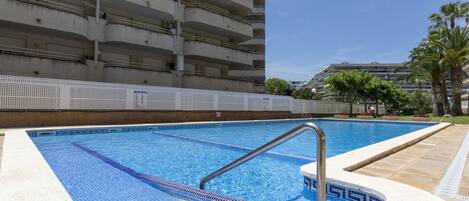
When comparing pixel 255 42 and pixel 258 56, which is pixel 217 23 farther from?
pixel 255 42

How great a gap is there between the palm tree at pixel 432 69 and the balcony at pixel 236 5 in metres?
19.9

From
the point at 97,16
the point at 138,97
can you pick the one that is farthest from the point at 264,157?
the point at 97,16

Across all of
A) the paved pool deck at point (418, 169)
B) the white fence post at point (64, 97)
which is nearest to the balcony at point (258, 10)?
the white fence post at point (64, 97)

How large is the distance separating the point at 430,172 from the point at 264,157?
383cm

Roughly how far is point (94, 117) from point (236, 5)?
19788 mm

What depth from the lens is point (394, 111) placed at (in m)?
57.9

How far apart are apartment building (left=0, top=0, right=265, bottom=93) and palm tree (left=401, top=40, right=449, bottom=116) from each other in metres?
→ 19.7

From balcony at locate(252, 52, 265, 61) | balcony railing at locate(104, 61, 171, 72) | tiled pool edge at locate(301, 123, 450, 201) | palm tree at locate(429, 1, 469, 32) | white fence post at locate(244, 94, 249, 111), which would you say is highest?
palm tree at locate(429, 1, 469, 32)

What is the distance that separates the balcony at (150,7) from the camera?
2175 cm

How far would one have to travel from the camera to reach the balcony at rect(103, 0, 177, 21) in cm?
2175

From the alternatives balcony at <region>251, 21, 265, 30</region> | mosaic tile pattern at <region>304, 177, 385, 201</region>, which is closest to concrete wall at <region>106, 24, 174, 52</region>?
balcony at <region>251, 21, 265, 30</region>

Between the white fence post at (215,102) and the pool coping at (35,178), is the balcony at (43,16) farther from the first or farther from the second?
the pool coping at (35,178)

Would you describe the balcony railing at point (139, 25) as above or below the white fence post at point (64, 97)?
above

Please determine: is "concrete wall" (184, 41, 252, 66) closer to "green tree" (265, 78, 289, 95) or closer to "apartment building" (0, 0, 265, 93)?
"apartment building" (0, 0, 265, 93)
